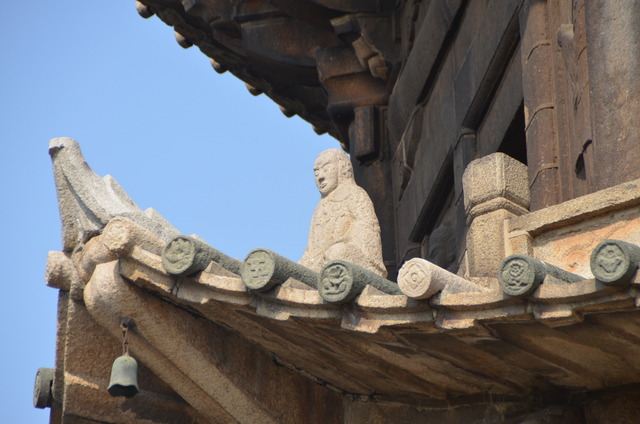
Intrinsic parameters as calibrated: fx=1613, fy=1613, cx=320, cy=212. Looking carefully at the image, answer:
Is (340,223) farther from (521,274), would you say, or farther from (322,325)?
(521,274)

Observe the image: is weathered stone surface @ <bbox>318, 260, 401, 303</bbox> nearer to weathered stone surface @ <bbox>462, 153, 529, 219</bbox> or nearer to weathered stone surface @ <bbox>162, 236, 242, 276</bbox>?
weathered stone surface @ <bbox>162, 236, 242, 276</bbox>

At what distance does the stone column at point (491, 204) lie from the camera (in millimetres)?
8727

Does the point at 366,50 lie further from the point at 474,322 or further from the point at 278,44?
the point at 474,322

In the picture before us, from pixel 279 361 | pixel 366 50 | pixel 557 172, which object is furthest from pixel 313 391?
pixel 366 50

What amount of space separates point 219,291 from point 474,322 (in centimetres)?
155

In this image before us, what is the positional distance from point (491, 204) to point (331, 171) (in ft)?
8.36

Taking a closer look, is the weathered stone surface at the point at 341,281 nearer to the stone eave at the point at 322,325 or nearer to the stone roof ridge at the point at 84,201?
the stone eave at the point at 322,325

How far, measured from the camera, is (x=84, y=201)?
30.5 feet

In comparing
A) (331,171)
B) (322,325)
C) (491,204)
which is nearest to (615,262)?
(322,325)

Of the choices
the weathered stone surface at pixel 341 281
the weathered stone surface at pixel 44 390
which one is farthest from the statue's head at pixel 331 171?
the weathered stone surface at pixel 341 281

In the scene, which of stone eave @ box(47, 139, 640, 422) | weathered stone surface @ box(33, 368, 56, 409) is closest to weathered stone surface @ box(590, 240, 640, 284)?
stone eave @ box(47, 139, 640, 422)

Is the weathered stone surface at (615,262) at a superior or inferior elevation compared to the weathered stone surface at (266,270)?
inferior

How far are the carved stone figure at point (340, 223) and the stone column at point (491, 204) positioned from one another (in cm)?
144

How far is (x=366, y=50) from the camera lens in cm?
1452
